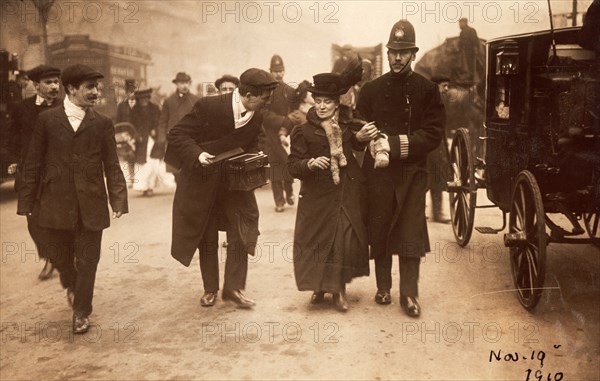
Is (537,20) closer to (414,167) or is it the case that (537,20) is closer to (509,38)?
(509,38)

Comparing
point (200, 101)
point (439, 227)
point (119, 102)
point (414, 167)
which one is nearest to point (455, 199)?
point (439, 227)

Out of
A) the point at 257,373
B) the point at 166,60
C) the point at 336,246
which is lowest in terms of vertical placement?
the point at 257,373

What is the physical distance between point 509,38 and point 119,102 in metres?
2.54

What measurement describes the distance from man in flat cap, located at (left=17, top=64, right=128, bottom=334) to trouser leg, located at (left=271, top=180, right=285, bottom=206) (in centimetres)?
183

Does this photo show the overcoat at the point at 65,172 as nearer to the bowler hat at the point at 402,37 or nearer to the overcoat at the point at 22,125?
the overcoat at the point at 22,125

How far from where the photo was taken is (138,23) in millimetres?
4016

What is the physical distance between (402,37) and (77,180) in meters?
2.13

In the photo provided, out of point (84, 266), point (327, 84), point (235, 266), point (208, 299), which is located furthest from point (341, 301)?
point (84, 266)

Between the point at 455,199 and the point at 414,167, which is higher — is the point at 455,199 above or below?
below

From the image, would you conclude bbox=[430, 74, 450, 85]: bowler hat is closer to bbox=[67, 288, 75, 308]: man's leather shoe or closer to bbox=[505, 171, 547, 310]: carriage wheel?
bbox=[505, 171, 547, 310]: carriage wheel

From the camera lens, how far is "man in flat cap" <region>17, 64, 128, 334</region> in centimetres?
383

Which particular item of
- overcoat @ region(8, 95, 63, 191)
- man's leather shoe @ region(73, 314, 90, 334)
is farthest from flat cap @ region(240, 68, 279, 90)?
man's leather shoe @ region(73, 314, 90, 334)

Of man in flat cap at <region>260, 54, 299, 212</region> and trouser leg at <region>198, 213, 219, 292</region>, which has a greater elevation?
man in flat cap at <region>260, 54, 299, 212</region>

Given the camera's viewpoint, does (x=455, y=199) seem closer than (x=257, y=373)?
No
